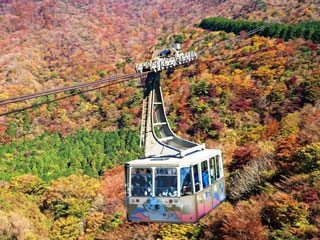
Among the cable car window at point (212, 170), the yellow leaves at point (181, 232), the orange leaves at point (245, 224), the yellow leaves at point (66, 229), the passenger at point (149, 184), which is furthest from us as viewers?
the yellow leaves at point (66, 229)

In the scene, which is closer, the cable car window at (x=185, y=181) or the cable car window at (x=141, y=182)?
the cable car window at (x=185, y=181)

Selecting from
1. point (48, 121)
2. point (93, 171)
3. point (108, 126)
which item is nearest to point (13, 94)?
point (48, 121)

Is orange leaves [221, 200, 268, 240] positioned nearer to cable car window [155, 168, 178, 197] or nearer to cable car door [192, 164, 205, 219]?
cable car door [192, 164, 205, 219]

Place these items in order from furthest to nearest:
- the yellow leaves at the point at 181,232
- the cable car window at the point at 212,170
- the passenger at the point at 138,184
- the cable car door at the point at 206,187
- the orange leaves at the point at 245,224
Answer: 1. the yellow leaves at the point at 181,232
2. the orange leaves at the point at 245,224
3. the cable car window at the point at 212,170
4. the cable car door at the point at 206,187
5. the passenger at the point at 138,184

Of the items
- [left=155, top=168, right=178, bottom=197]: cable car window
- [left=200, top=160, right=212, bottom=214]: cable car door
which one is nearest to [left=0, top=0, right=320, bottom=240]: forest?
[left=200, top=160, right=212, bottom=214]: cable car door

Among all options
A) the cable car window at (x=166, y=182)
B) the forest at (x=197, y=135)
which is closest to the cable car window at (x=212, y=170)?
the cable car window at (x=166, y=182)

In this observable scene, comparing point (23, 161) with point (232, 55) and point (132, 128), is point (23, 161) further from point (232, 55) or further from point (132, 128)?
point (232, 55)

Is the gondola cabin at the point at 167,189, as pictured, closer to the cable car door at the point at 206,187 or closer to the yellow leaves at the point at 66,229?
the cable car door at the point at 206,187
